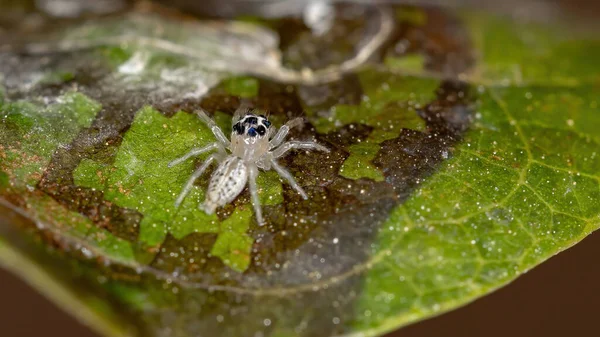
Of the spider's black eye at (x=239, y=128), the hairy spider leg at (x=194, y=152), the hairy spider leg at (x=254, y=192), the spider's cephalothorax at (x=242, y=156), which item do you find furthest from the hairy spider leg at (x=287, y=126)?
the hairy spider leg at (x=194, y=152)

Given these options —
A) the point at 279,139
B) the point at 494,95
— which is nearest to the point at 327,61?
the point at 279,139

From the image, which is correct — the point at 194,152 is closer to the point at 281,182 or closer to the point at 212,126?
the point at 212,126

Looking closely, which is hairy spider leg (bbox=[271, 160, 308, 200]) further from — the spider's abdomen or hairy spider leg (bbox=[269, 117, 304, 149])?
hairy spider leg (bbox=[269, 117, 304, 149])

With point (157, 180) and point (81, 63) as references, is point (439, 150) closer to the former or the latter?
point (157, 180)

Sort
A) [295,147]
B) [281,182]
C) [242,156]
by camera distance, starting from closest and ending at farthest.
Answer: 1. [281,182]
2. [295,147]
3. [242,156]

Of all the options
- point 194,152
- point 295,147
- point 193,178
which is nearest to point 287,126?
point 295,147

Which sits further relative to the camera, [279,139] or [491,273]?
[279,139]
